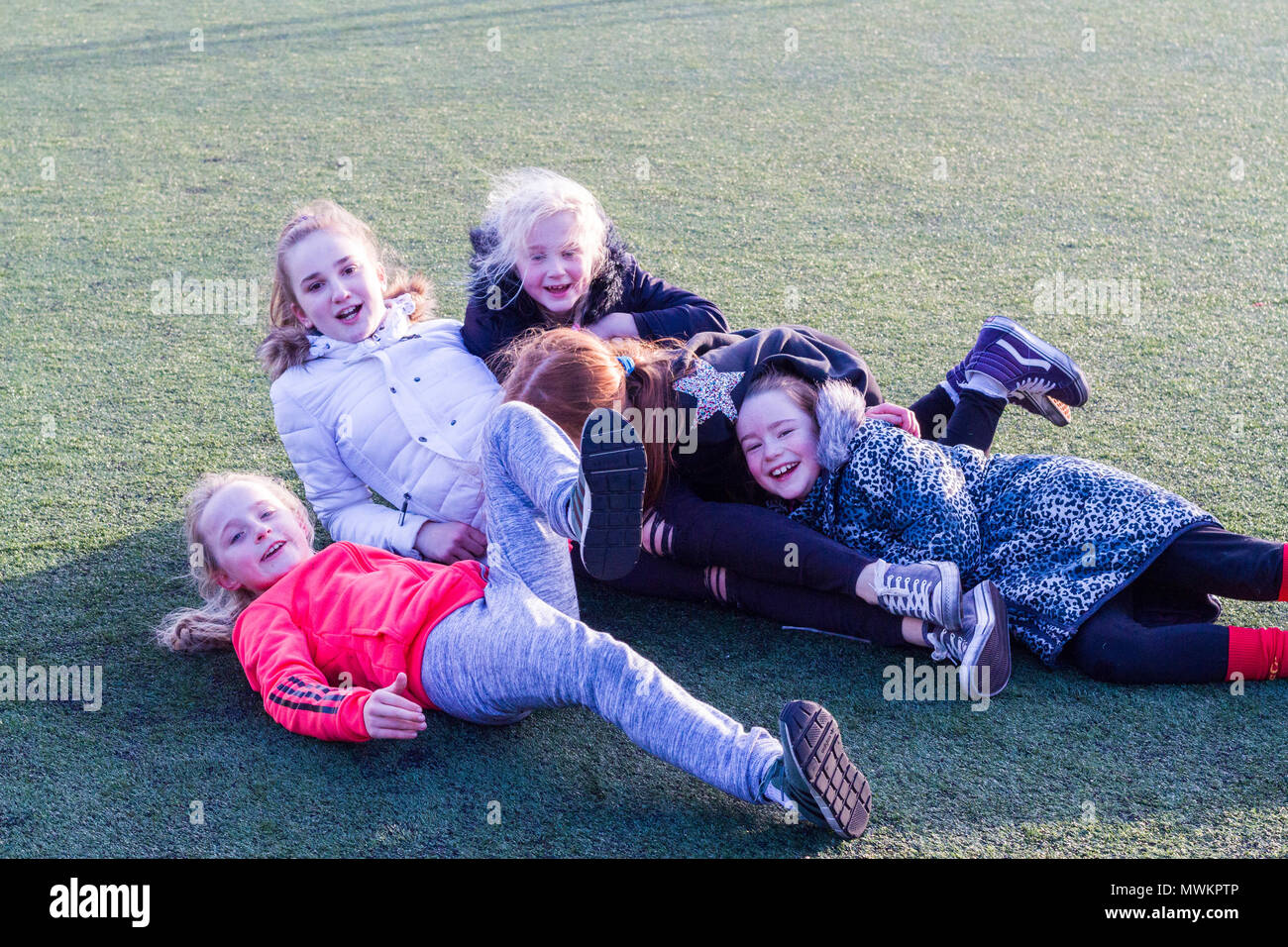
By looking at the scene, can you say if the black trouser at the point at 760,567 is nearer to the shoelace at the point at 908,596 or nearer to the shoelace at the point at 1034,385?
the shoelace at the point at 908,596

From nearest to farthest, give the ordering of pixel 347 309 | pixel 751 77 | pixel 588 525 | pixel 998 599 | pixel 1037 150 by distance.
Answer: pixel 588 525 → pixel 998 599 → pixel 347 309 → pixel 1037 150 → pixel 751 77

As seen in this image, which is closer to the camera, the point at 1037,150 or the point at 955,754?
the point at 955,754

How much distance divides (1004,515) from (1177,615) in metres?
0.35

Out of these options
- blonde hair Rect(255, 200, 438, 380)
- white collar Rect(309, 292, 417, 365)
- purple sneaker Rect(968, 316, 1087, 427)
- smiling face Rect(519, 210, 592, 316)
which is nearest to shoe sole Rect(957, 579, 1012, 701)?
purple sneaker Rect(968, 316, 1087, 427)

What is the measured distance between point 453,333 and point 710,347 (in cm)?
61

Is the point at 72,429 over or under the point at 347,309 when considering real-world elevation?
under

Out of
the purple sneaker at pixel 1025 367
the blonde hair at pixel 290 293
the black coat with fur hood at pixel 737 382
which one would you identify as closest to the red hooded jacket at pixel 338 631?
the black coat with fur hood at pixel 737 382

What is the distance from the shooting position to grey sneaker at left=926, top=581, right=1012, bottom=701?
2.08m

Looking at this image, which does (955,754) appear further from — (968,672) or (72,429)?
(72,429)

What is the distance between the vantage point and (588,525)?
1.84 meters

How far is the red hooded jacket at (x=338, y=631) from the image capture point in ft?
6.62

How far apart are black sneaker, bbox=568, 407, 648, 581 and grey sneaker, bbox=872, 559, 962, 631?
563 millimetres

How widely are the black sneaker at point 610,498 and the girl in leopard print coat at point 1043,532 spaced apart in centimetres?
62

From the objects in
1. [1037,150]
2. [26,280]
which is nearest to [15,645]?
[26,280]
